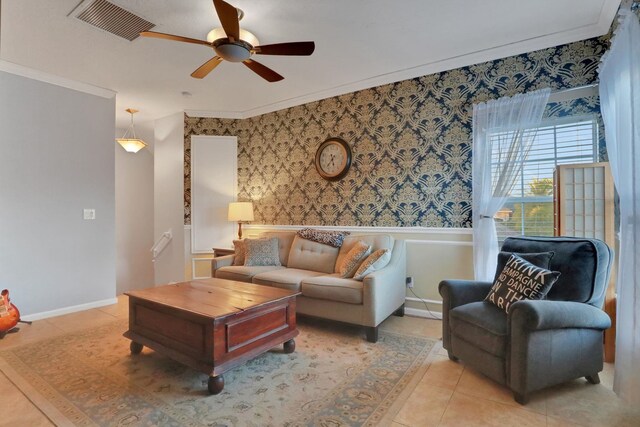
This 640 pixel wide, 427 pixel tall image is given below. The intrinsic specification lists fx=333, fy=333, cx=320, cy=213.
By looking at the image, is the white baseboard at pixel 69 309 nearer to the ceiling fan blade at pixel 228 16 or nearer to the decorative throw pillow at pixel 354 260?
the decorative throw pillow at pixel 354 260

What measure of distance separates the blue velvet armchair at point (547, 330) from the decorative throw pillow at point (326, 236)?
1.62 metres

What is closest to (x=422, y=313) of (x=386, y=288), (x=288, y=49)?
(x=386, y=288)

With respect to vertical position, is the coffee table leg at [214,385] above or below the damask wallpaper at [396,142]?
below

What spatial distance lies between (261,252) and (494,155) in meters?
2.75

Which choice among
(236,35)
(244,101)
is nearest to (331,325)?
(236,35)

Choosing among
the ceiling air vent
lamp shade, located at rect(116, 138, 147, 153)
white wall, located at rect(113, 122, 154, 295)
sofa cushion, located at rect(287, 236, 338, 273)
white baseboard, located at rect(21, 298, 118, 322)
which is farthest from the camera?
white wall, located at rect(113, 122, 154, 295)

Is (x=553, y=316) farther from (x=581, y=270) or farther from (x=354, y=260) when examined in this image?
(x=354, y=260)

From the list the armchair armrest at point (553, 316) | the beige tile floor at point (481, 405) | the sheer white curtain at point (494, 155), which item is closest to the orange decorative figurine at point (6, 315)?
the beige tile floor at point (481, 405)

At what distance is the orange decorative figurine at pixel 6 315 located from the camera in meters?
3.02

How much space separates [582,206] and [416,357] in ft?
6.08

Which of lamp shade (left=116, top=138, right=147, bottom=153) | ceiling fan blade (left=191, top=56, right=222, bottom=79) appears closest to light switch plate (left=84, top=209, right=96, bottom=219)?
lamp shade (left=116, top=138, right=147, bottom=153)

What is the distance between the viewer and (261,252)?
13.3 feet

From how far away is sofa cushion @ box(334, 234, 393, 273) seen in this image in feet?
11.6

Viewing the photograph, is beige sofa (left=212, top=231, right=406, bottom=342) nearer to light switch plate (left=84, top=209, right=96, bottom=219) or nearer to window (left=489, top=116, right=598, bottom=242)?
window (left=489, top=116, right=598, bottom=242)
